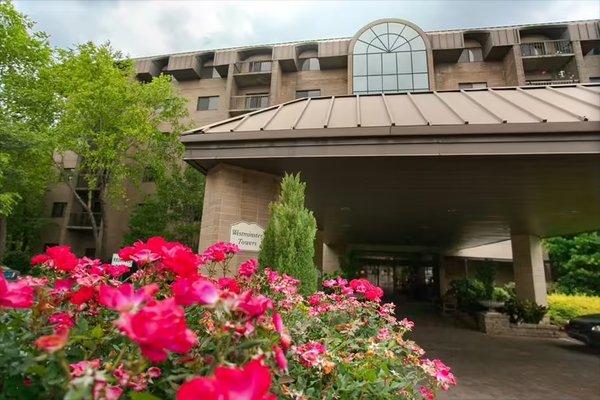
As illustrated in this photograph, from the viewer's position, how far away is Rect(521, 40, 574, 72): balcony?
24297 mm

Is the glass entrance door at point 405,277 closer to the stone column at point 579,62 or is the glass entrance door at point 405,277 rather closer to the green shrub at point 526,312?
the green shrub at point 526,312

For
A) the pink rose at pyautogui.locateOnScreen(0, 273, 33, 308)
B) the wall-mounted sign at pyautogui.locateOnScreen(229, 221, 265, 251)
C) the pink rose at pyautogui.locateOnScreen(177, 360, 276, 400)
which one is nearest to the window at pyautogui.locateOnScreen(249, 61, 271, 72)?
the wall-mounted sign at pyautogui.locateOnScreen(229, 221, 265, 251)

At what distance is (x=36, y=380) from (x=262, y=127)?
17.8 ft

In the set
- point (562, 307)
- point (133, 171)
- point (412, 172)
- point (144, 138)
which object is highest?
point (144, 138)

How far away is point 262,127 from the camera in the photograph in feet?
20.9

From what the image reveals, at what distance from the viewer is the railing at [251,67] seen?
27.6 meters

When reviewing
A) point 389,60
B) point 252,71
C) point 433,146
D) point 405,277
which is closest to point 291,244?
point 433,146

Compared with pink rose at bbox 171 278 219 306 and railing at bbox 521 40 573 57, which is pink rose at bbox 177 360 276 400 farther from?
railing at bbox 521 40 573 57

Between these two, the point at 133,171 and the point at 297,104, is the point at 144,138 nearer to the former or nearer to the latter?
the point at 133,171

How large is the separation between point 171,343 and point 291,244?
13.1 ft

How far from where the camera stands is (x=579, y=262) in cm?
2228

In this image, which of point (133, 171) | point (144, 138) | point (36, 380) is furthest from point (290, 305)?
point (133, 171)

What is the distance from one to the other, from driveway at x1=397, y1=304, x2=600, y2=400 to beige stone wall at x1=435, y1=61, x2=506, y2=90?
1953 centimetres

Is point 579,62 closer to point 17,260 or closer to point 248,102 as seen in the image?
point 248,102
